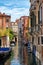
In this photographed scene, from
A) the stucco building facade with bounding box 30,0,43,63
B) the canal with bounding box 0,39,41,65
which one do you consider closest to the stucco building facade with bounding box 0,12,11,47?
the canal with bounding box 0,39,41,65

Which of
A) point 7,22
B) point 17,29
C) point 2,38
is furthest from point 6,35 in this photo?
point 17,29

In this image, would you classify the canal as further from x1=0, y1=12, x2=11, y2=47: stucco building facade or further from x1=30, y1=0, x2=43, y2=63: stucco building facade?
x1=0, y1=12, x2=11, y2=47: stucco building facade

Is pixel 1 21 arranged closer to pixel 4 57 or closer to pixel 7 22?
pixel 7 22

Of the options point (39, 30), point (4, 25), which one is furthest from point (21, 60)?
point (4, 25)

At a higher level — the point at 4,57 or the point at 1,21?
the point at 1,21

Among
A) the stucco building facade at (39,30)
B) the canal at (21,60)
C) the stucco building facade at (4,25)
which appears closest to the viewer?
the canal at (21,60)

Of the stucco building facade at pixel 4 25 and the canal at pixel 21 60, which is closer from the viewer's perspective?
the canal at pixel 21 60

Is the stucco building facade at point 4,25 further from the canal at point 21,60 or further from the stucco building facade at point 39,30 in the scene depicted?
the stucco building facade at point 39,30

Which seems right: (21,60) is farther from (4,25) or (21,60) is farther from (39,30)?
(4,25)

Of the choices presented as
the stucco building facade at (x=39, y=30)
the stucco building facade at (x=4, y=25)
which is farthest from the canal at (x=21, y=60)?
the stucco building facade at (x=4, y=25)

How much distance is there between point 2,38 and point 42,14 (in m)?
Result: 16.8

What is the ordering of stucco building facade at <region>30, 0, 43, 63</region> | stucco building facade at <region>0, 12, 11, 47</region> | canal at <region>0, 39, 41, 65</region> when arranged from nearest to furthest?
1. canal at <region>0, 39, 41, 65</region>
2. stucco building facade at <region>30, 0, 43, 63</region>
3. stucco building facade at <region>0, 12, 11, 47</region>

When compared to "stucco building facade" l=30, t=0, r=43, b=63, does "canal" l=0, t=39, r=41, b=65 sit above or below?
below

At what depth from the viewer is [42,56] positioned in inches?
618
